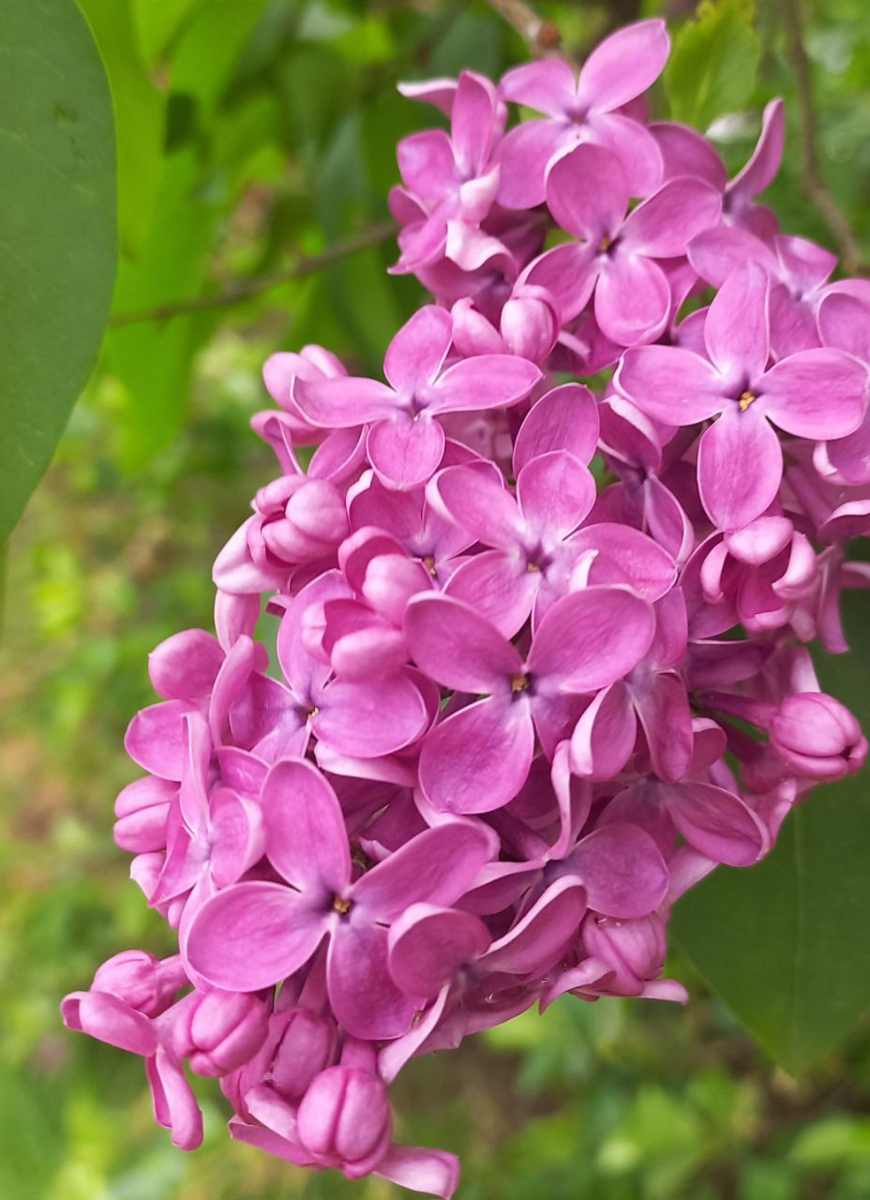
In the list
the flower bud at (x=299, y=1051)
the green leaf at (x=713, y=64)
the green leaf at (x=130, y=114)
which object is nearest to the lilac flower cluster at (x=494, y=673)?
the flower bud at (x=299, y=1051)

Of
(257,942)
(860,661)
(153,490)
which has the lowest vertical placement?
(153,490)

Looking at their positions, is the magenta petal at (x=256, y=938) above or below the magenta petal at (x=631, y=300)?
below

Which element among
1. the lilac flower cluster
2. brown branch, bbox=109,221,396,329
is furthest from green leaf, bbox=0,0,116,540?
brown branch, bbox=109,221,396,329

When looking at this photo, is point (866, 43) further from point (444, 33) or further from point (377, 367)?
point (377, 367)

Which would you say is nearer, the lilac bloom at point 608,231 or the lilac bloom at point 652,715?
the lilac bloom at point 652,715

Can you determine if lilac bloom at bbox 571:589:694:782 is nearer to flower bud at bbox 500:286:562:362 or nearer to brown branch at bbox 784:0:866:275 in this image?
flower bud at bbox 500:286:562:362

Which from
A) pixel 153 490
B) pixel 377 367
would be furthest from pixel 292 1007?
pixel 153 490

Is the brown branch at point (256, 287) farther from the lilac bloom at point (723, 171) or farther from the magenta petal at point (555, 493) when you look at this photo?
the magenta petal at point (555, 493)
